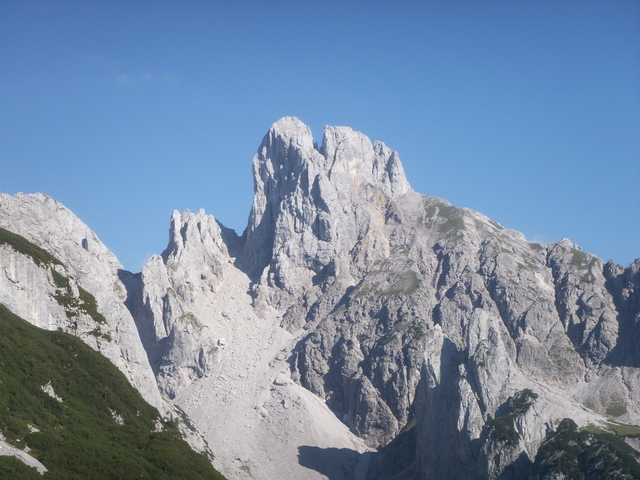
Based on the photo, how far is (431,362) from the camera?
190250mm

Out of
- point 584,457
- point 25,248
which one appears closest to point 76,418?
point 25,248

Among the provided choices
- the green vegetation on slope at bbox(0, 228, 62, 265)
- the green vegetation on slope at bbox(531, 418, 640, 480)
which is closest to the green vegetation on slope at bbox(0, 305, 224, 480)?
the green vegetation on slope at bbox(0, 228, 62, 265)

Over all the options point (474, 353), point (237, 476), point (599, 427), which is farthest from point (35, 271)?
point (599, 427)

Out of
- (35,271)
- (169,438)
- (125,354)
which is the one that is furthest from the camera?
(125,354)

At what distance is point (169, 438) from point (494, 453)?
7425 centimetres

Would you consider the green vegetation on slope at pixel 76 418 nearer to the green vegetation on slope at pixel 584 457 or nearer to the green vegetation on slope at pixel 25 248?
the green vegetation on slope at pixel 25 248

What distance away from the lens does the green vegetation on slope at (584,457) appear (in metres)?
152

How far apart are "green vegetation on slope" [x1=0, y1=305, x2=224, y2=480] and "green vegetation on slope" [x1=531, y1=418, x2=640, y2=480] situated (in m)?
73.8

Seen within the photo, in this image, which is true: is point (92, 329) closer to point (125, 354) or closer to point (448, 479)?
point (125, 354)

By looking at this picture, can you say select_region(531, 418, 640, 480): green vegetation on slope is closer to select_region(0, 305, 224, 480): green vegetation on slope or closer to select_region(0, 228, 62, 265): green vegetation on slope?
select_region(0, 305, 224, 480): green vegetation on slope

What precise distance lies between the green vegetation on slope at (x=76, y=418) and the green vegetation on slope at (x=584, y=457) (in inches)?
2905

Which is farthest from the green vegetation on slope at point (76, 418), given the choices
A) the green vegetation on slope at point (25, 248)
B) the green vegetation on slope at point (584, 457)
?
the green vegetation on slope at point (584, 457)

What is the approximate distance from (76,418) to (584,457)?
102m

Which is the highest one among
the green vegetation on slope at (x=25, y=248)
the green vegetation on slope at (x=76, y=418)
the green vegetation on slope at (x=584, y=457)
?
the green vegetation on slope at (x=584, y=457)
